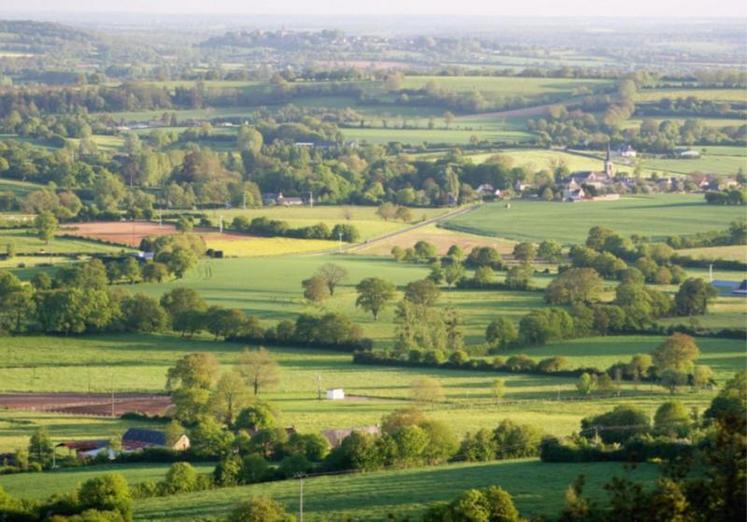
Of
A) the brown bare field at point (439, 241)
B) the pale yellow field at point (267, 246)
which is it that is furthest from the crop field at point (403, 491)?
the brown bare field at point (439, 241)

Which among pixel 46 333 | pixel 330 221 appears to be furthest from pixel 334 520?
pixel 330 221

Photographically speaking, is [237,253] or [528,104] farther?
[528,104]

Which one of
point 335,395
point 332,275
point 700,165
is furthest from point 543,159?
point 335,395

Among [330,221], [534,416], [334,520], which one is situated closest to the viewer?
[334,520]

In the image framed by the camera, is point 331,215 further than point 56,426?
Yes

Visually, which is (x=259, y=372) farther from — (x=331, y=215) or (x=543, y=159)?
(x=543, y=159)

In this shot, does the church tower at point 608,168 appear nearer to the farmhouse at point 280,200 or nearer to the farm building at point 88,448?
the farmhouse at point 280,200

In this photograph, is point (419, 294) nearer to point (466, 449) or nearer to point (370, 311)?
point (370, 311)
